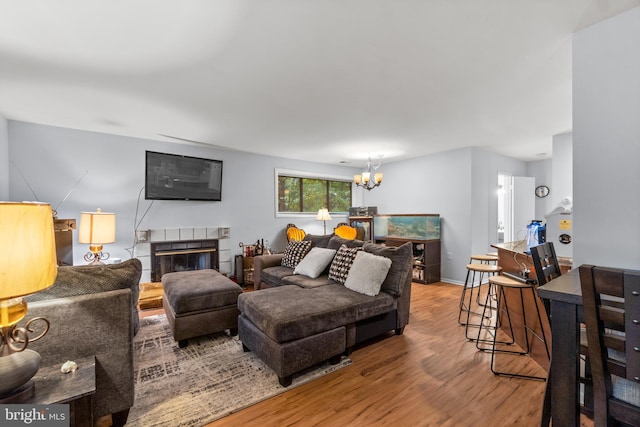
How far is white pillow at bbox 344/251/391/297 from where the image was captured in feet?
8.48

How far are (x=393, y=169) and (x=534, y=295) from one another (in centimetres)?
418

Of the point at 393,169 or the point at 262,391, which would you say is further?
the point at 393,169

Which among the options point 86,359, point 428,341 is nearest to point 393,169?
point 428,341

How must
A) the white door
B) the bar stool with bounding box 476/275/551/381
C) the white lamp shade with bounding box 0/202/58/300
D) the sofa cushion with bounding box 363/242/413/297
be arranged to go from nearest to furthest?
the white lamp shade with bounding box 0/202/58/300 → the bar stool with bounding box 476/275/551/381 → the sofa cushion with bounding box 363/242/413/297 → the white door

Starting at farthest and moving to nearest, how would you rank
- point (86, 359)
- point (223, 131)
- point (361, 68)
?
Answer: point (223, 131)
point (361, 68)
point (86, 359)

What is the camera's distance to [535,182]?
5.99 m

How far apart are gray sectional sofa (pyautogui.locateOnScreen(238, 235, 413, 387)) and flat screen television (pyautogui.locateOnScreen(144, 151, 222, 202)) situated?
234 cm

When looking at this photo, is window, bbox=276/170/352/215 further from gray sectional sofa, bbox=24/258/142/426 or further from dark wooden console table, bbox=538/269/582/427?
dark wooden console table, bbox=538/269/582/427

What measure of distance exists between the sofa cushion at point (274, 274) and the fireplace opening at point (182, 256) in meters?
1.33

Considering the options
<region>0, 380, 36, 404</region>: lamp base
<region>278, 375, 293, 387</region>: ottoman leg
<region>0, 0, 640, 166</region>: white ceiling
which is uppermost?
<region>0, 0, 640, 166</region>: white ceiling

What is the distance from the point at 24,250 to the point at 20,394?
63cm

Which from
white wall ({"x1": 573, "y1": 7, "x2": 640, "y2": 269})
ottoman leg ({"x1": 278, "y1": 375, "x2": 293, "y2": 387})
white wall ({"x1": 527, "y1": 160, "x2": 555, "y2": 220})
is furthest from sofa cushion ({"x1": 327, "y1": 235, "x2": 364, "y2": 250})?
white wall ({"x1": 527, "y1": 160, "x2": 555, "y2": 220})

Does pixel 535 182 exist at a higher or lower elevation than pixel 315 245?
higher

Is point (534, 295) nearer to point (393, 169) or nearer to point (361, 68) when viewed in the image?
point (361, 68)
